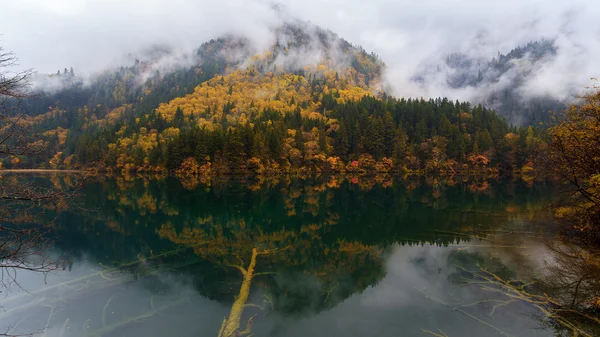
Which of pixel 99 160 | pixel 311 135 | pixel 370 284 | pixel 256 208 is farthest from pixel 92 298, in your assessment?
pixel 99 160

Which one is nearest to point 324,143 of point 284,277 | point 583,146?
point 583,146

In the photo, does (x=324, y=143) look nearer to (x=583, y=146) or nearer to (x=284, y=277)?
(x=583, y=146)

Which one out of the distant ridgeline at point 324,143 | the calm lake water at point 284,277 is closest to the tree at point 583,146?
the calm lake water at point 284,277

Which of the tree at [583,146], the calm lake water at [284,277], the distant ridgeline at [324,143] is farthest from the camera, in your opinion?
the distant ridgeline at [324,143]

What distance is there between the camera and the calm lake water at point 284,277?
1080 cm

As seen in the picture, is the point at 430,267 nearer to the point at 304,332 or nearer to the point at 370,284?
the point at 370,284

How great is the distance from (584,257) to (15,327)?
1015 inches

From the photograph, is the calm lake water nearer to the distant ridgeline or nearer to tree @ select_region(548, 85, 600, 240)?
tree @ select_region(548, 85, 600, 240)

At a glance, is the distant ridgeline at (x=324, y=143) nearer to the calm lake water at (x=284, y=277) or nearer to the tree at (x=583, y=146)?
the calm lake water at (x=284, y=277)

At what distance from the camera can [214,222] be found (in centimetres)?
2798

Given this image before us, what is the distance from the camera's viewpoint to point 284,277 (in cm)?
1488

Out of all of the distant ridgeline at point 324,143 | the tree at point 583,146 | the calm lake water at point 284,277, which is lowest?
the calm lake water at point 284,277

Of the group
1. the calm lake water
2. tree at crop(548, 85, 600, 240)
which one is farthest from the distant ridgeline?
tree at crop(548, 85, 600, 240)

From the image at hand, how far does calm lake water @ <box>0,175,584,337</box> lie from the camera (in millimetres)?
10805
